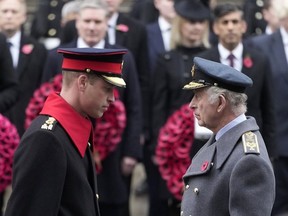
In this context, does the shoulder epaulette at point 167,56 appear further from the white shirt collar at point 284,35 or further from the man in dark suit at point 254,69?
the white shirt collar at point 284,35

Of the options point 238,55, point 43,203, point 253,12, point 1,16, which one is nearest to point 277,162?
point 238,55

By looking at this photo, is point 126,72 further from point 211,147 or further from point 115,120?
point 211,147


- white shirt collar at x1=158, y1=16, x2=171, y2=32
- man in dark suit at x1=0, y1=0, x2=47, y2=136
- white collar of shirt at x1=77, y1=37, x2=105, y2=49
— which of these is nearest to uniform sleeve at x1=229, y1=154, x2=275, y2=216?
white collar of shirt at x1=77, y1=37, x2=105, y2=49

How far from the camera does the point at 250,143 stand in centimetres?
552

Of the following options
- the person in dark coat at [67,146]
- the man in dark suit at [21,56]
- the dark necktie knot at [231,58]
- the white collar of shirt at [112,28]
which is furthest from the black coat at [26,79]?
the person in dark coat at [67,146]

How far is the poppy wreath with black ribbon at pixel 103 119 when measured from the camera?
9.14 metres

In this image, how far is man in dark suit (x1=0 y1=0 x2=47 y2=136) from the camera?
10125 millimetres

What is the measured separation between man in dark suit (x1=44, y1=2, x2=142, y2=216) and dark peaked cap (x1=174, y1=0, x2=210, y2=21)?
914 millimetres

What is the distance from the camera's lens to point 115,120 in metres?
A: 9.22

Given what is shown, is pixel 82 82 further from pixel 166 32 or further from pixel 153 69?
pixel 166 32

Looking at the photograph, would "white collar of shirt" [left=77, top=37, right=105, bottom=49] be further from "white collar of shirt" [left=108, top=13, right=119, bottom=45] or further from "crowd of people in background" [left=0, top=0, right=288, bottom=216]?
"white collar of shirt" [left=108, top=13, right=119, bottom=45]

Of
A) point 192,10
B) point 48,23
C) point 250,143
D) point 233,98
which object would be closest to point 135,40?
point 192,10

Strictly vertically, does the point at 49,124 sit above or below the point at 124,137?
above

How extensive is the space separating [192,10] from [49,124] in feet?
16.0
